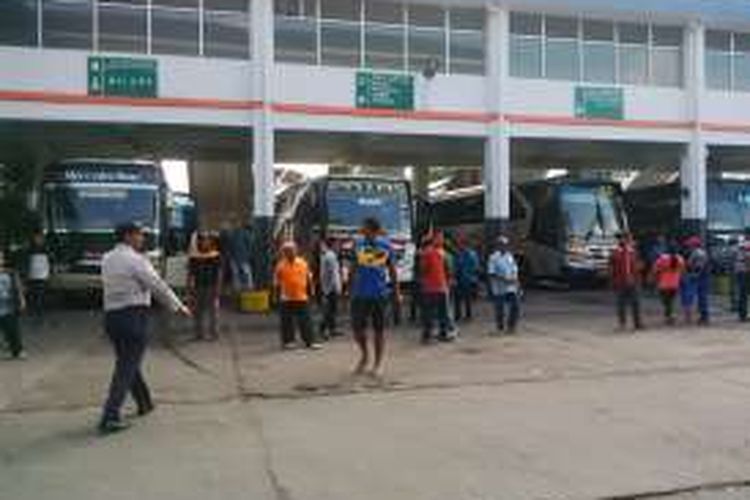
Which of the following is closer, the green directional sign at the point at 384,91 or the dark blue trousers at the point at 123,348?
the dark blue trousers at the point at 123,348

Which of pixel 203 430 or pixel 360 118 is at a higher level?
pixel 360 118

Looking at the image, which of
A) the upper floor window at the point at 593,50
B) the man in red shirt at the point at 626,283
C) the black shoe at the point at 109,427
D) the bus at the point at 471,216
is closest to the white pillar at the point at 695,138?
the upper floor window at the point at 593,50

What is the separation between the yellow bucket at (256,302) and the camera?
2445 cm

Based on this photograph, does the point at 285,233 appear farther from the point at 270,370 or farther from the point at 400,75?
the point at 270,370

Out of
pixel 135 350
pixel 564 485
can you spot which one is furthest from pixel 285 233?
pixel 564 485

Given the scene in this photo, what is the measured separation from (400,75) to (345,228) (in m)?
5.13

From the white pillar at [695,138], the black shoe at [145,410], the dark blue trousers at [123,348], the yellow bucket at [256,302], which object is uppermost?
the white pillar at [695,138]

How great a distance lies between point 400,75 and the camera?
94.9 feet

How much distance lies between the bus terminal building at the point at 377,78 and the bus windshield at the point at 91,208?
2.17 meters

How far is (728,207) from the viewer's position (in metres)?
33.1

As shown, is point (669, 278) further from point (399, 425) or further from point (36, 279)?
point (399, 425)

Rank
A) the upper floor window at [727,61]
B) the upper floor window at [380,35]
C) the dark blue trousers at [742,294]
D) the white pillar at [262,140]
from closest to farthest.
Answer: the dark blue trousers at [742,294] < the white pillar at [262,140] < the upper floor window at [380,35] < the upper floor window at [727,61]

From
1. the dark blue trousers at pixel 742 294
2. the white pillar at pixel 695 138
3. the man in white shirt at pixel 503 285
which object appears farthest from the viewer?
the white pillar at pixel 695 138

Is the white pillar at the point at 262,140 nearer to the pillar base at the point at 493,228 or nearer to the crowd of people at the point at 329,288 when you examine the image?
the crowd of people at the point at 329,288
